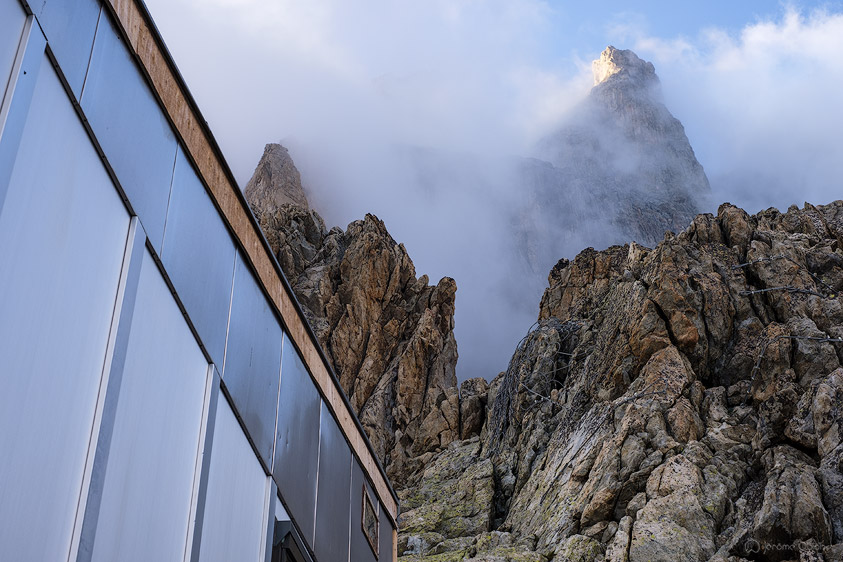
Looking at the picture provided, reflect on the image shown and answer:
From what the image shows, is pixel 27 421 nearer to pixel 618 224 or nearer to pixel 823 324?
pixel 823 324

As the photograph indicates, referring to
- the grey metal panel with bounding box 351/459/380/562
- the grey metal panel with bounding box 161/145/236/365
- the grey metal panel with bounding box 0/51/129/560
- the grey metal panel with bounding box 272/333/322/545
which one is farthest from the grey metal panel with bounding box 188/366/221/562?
the grey metal panel with bounding box 351/459/380/562

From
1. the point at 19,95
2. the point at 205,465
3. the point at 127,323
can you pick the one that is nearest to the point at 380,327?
the point at 205,465

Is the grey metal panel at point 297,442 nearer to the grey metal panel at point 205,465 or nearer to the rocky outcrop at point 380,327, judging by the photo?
the grey metal panel at point 205,465

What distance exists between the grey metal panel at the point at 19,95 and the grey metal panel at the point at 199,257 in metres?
2.92

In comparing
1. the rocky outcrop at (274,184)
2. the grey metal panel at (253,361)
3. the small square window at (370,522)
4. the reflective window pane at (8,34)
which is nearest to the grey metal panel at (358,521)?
the small square window at (370,522)

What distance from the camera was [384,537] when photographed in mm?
20359

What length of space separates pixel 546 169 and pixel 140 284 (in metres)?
142

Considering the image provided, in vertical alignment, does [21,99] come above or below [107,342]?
above

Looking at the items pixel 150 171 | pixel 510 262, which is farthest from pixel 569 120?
pixel 150 171

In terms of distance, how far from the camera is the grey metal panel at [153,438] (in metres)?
→ 8.34

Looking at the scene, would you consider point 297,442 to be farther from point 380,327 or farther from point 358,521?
point 380,327

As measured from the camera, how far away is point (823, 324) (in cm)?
2822

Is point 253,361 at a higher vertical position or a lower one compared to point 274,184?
lower

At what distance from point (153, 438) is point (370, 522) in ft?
35.2
